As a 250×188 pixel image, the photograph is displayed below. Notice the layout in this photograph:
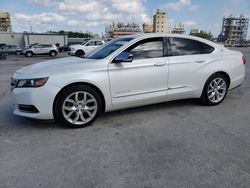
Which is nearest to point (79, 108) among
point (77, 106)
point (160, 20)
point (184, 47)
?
point (77, 106)

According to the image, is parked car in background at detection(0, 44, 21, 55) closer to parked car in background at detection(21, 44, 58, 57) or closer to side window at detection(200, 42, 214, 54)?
parked car in background at detection(21, 44, 58, 57)

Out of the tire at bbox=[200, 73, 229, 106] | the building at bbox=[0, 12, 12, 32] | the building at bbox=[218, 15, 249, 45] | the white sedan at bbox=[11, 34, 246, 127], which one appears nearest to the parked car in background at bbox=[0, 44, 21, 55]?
the white sedan at bbox=[11, 34, 246, 127]

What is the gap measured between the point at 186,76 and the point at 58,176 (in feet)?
9.73

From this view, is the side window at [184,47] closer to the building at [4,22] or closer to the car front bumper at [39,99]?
the car front bumper at [39,99]

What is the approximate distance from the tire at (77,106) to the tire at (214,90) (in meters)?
2.27

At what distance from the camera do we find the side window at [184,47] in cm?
420

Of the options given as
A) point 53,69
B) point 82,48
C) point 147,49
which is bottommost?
point 53,69

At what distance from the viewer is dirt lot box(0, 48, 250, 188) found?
2277 millimetres

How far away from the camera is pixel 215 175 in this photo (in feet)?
7.61

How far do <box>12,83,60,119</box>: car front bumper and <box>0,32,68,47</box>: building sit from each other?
4157 cm

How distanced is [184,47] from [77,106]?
7.85 ft

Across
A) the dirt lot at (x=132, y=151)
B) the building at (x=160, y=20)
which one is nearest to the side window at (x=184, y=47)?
the dirt lot at (x=132, y=151)

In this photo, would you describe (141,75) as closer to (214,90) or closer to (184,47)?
(184,47)

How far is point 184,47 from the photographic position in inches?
170
